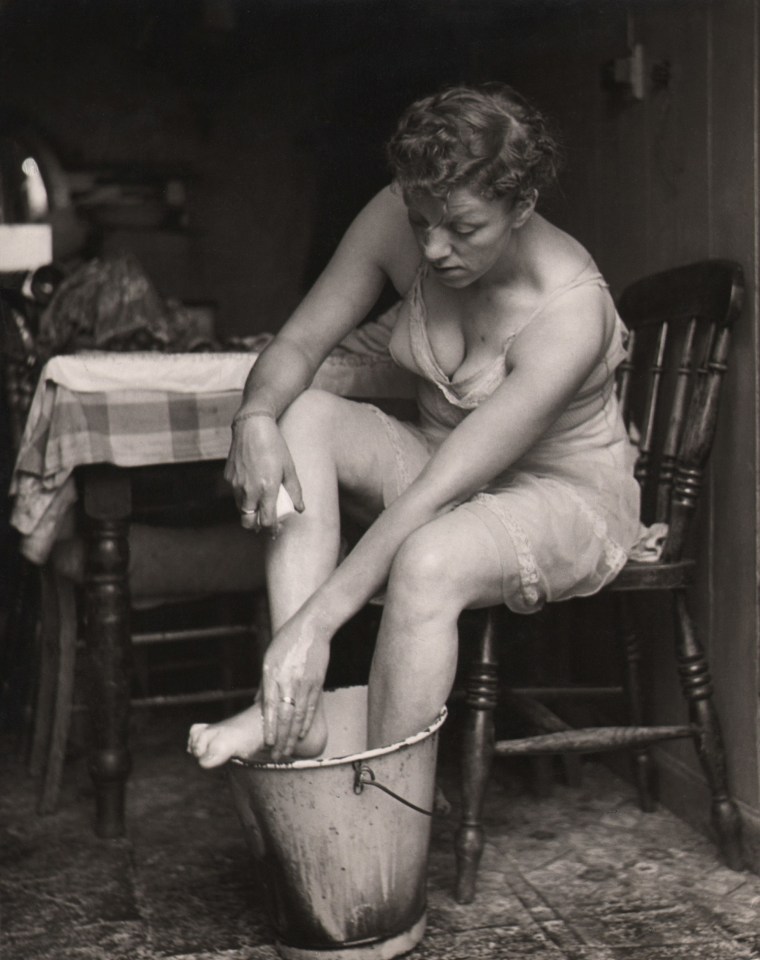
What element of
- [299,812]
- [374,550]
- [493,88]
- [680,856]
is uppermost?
[493,88]

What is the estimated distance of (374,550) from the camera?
5.50 ft

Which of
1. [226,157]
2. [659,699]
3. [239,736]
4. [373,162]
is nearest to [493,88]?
[239,736]

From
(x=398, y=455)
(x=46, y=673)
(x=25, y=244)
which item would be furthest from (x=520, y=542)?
(x=25, y=244)

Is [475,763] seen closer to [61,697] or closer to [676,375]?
[676,375]

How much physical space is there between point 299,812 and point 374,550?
37 centimetres

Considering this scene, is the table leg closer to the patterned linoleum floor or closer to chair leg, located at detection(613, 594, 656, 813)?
the patterned linoleum floor

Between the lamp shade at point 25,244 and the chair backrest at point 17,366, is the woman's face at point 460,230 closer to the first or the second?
the chair backrest at point 17,366

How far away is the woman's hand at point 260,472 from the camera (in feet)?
5.56

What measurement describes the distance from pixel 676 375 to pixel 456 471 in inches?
28.4

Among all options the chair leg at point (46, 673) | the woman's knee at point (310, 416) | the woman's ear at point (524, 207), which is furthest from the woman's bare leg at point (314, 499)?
the chair leg at point (46, 673)

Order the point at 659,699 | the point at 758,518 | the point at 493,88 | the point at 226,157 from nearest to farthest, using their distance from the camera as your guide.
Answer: the point at 493,88, the point at 758,518, the point at 659,699, the point at 226,157

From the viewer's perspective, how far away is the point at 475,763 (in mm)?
1873

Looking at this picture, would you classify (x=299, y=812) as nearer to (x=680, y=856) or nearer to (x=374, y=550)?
(x=374, y=550)

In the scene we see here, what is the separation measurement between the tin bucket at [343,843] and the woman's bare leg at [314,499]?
3.3 inches
